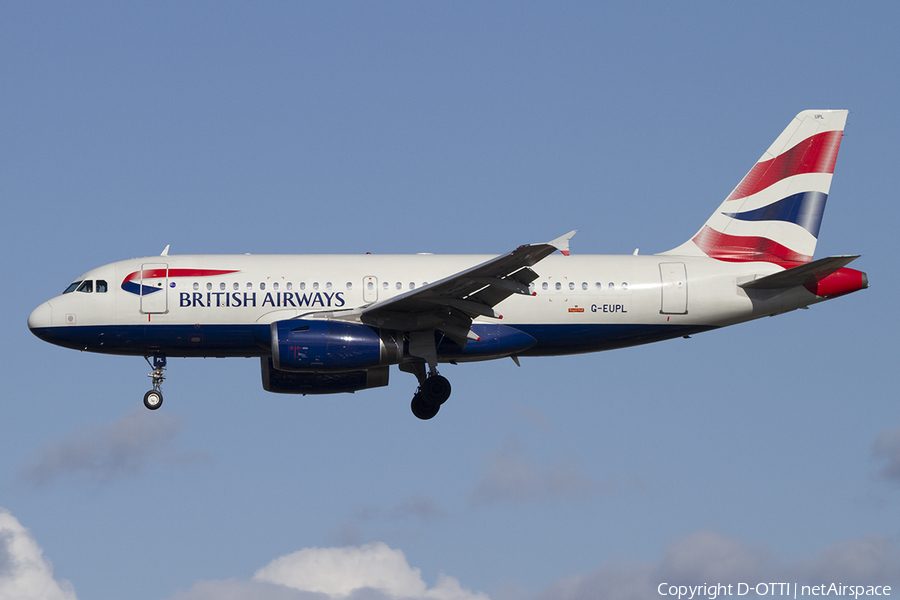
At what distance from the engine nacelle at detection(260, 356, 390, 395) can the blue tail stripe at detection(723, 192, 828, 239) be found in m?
11.1

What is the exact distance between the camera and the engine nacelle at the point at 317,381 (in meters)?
32.7

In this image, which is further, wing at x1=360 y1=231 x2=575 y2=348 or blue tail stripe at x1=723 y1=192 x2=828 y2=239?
blue tail stripe at x1=723 y1=192 x2=828 y2=239

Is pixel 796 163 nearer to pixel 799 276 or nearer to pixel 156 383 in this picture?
pixel 799 276

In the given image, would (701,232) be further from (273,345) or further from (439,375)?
(273,345)

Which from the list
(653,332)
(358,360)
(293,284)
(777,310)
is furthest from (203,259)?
(777,310)

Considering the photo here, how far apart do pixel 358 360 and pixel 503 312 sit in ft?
13.7

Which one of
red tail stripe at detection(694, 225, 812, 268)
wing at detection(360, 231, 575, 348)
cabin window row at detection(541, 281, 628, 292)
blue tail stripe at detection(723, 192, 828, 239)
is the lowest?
wing at detection(360, 231, 575, 348)

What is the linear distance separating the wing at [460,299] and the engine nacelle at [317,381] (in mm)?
3586

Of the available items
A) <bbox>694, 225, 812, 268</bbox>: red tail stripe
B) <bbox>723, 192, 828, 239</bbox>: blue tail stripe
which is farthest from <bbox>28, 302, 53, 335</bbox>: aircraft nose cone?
<bbox>723, 192, 828, 239</bbox>: blue tail stripe

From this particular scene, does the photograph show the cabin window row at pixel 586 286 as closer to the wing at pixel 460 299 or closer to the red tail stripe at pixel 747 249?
the wing at pixel 460 299

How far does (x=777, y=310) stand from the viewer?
30.7 meters

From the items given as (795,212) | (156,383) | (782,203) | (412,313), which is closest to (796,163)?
(782,203)

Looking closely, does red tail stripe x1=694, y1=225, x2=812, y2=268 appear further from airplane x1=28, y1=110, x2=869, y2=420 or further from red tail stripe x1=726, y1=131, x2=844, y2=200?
red tail stripe x1=726, y1=131, x2=844, y2=200

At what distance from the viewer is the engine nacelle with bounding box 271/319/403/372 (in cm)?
2820
